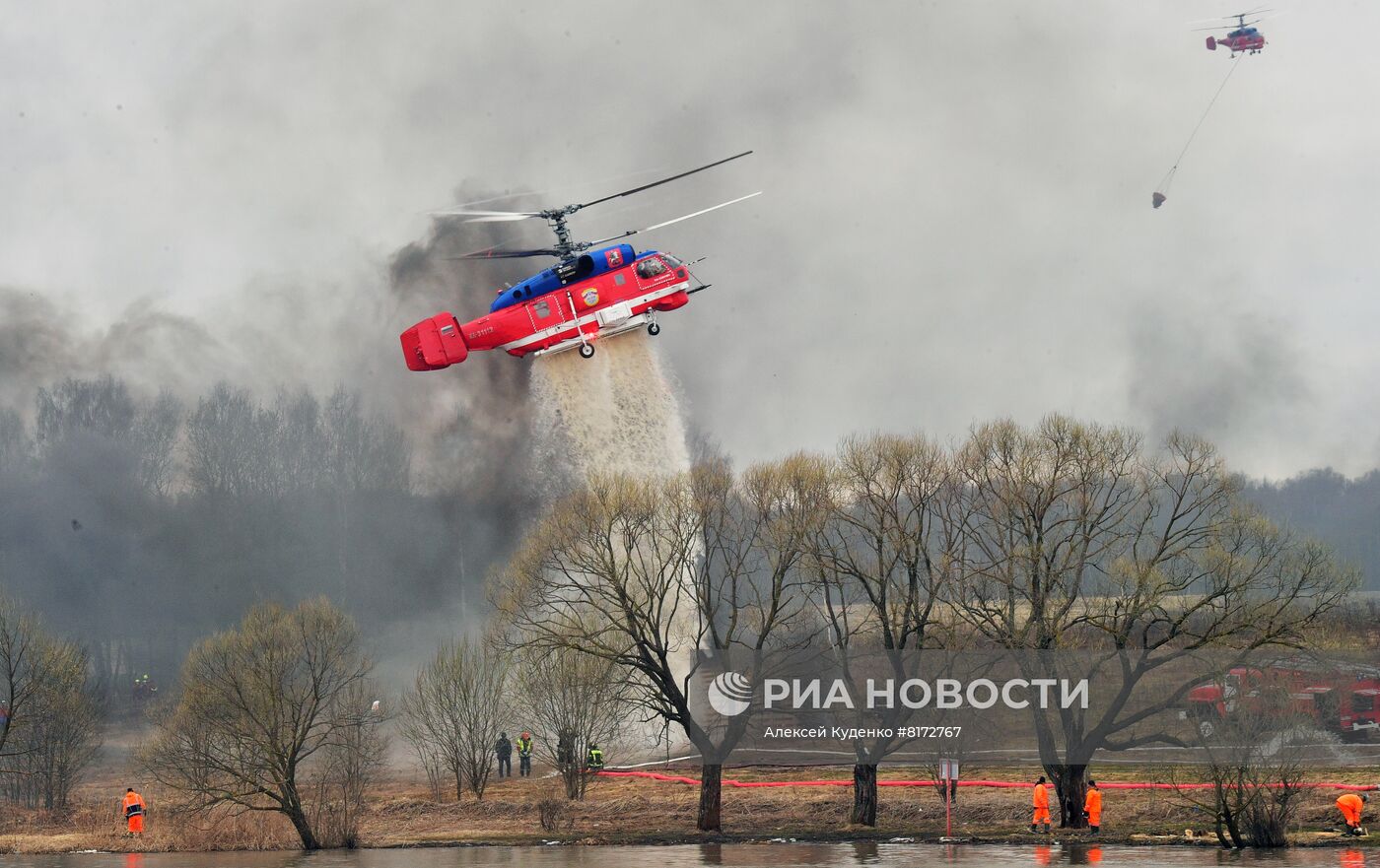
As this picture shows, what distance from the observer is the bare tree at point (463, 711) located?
72500mm

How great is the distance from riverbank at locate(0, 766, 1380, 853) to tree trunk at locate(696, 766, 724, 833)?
0.69 metres

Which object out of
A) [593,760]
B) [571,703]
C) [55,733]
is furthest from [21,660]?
[593,760]

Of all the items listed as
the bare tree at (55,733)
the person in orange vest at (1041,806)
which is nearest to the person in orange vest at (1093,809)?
the person in orange vest at (1041,806)

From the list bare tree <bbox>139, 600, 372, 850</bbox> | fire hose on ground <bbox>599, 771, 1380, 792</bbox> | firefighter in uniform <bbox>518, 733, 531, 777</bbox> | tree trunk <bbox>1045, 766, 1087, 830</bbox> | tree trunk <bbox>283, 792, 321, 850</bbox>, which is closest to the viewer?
fire hose on ground <bbox>599, 771, 1380, 792</bbox>

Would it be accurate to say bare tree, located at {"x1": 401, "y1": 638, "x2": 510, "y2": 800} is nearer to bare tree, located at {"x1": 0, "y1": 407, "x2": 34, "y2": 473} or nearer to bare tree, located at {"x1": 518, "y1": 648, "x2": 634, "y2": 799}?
bare tree, located at {"x1": 518, "y1": 648, "x2": 634, "y2": 799}

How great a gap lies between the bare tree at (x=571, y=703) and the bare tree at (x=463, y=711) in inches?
90.5

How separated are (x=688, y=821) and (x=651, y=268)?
73.9 ft

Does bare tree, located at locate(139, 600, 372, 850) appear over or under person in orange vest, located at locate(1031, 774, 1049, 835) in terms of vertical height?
over

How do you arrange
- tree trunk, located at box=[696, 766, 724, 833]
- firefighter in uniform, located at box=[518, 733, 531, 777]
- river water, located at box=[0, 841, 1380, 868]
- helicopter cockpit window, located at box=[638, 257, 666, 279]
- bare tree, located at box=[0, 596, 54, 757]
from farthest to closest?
firefighter in uniform, located at box=[518, 733, 531, 777]
bare tree, located at box=[0, 596, 54, 757]
helicopter cockpit window, located at box=[638, 257, 666, 279]
tree trunk, located at box=[696, 766, 724, 833]
river water, located at box=[0, 841, 1380, 868]

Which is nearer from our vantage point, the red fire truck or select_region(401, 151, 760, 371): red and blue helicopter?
the red fire truck

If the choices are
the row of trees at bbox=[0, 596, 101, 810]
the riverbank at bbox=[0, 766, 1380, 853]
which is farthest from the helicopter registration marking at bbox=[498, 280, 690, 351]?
the row of trees at bbox=[0, 596, 101, 810]

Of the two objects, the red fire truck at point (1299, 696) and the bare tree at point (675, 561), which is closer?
the red fire truck at point (1299, 696)

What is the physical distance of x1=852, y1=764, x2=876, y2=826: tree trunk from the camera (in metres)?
58.9

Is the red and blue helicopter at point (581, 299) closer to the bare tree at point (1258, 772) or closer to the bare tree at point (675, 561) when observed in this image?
the bare tree at point (675, 561)
